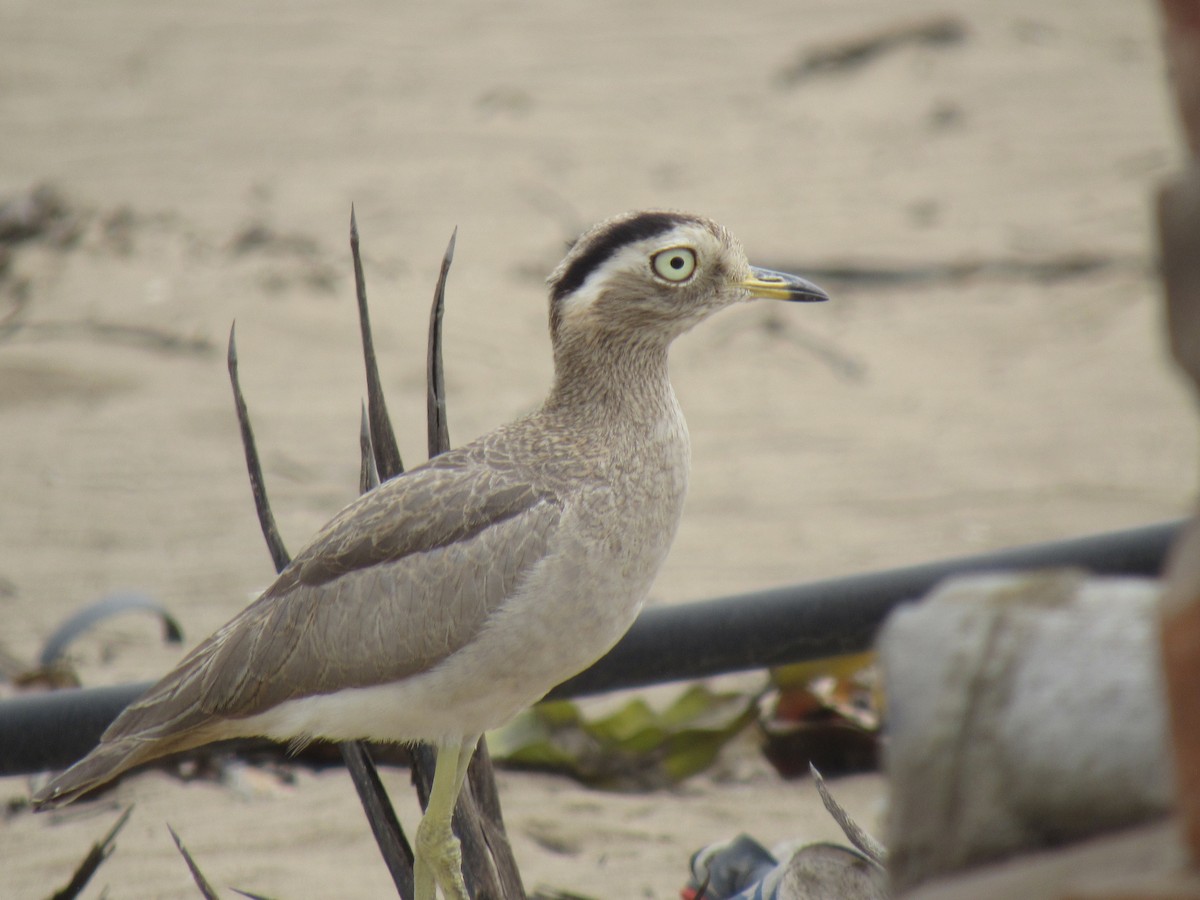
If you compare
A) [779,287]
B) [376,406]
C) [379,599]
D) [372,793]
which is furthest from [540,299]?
[372,793]

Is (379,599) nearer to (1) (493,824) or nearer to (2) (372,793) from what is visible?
(2) (372,793)

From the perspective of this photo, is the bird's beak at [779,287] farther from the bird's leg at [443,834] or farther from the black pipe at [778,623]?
the bird's leg at [443,834]

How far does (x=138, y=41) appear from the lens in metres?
13.7

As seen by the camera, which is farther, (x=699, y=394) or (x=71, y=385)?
(x=699, y=394)

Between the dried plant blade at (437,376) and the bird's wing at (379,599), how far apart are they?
0.14 meters

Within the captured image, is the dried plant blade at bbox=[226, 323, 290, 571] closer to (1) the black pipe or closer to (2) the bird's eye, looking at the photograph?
(1) the black pipe

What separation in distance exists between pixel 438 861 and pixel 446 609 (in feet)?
1.71

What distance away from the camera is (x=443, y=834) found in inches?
118

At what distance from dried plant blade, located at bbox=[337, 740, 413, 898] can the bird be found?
4 cm

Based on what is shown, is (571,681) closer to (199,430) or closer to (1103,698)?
(1103,698)

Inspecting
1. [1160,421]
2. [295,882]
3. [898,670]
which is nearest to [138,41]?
[1160,421]

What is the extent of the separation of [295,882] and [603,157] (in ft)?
26.3

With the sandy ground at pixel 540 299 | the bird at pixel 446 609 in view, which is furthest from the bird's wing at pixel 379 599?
the sandy ground at pixel 540 299

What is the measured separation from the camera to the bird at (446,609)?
113 inches
